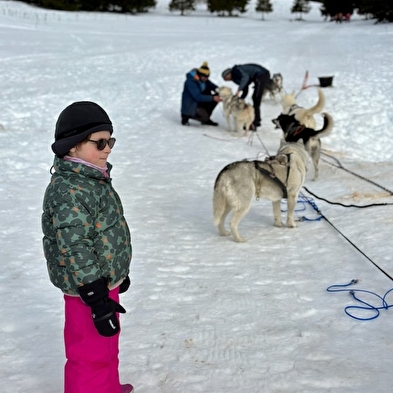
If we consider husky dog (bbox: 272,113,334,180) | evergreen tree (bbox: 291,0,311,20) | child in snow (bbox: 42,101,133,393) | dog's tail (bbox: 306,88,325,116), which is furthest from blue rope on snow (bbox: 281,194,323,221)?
evergreen tree (bbox: 291,0,311,20)

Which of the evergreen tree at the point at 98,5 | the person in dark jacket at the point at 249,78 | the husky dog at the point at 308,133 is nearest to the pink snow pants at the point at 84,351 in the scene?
the husky dog at the point at 308,133

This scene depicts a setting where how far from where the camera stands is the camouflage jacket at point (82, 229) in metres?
1.82

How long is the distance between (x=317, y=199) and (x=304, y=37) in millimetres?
20398

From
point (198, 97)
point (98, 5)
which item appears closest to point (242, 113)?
point (198, 97)

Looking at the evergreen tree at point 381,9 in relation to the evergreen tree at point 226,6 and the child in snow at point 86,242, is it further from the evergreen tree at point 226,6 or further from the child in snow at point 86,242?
the child in snow at point 86,242

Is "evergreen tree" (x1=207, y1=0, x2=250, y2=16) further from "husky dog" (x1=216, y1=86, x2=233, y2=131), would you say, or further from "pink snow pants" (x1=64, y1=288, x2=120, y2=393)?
"pink snow pants" (x1=64, y1=288, x2=120, y2=393)

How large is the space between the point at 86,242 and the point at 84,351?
1.53ft

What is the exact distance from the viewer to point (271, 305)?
3270 millimetres

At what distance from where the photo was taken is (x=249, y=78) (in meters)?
10.4

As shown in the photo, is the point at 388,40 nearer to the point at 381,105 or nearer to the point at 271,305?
the point at 381,105

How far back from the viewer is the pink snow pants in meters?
1.96

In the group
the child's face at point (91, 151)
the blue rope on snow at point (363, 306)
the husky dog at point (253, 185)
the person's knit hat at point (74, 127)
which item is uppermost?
the person's knit hat at point (74, 127)

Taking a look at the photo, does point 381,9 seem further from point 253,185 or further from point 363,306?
point 363,306

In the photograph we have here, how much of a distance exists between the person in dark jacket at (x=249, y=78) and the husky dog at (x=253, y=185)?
5489 millimetres
